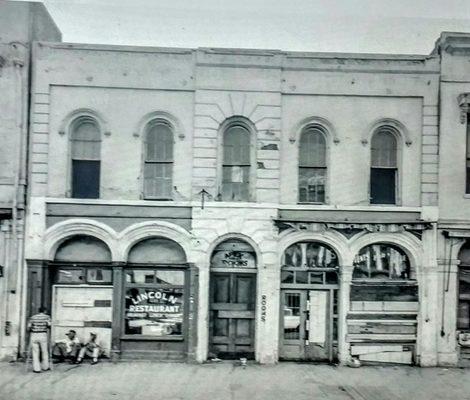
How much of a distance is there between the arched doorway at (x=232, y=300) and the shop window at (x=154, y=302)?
0.86 metres

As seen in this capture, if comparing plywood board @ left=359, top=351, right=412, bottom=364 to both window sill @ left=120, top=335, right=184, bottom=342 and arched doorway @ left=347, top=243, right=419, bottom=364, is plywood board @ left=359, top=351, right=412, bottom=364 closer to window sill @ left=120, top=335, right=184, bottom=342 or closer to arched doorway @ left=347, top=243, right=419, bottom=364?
arched doorway @ left=347, top=243, right=419, bottom=364

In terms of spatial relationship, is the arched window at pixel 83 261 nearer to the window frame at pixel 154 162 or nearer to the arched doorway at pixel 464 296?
the window frame at pixel 154 162

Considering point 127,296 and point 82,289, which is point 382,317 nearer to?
point 127,296

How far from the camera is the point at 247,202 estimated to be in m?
11.6

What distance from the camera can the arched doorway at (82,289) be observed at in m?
11.5

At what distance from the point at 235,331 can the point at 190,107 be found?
5.85 metres

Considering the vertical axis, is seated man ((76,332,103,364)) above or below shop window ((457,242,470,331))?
below

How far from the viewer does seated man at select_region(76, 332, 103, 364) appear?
11.1m

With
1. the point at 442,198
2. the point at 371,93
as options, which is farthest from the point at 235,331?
the point at 371,93

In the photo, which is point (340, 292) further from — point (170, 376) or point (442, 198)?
point (170, 376)

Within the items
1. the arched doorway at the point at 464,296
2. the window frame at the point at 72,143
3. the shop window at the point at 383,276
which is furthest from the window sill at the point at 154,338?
the arched doorway at the point at 464,296

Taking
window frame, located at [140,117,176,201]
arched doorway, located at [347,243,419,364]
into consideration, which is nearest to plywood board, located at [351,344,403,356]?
arched doorway, located at [347,243,419,364]

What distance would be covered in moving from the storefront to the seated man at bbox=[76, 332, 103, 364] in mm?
177

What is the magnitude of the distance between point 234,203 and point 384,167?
4064 mm
